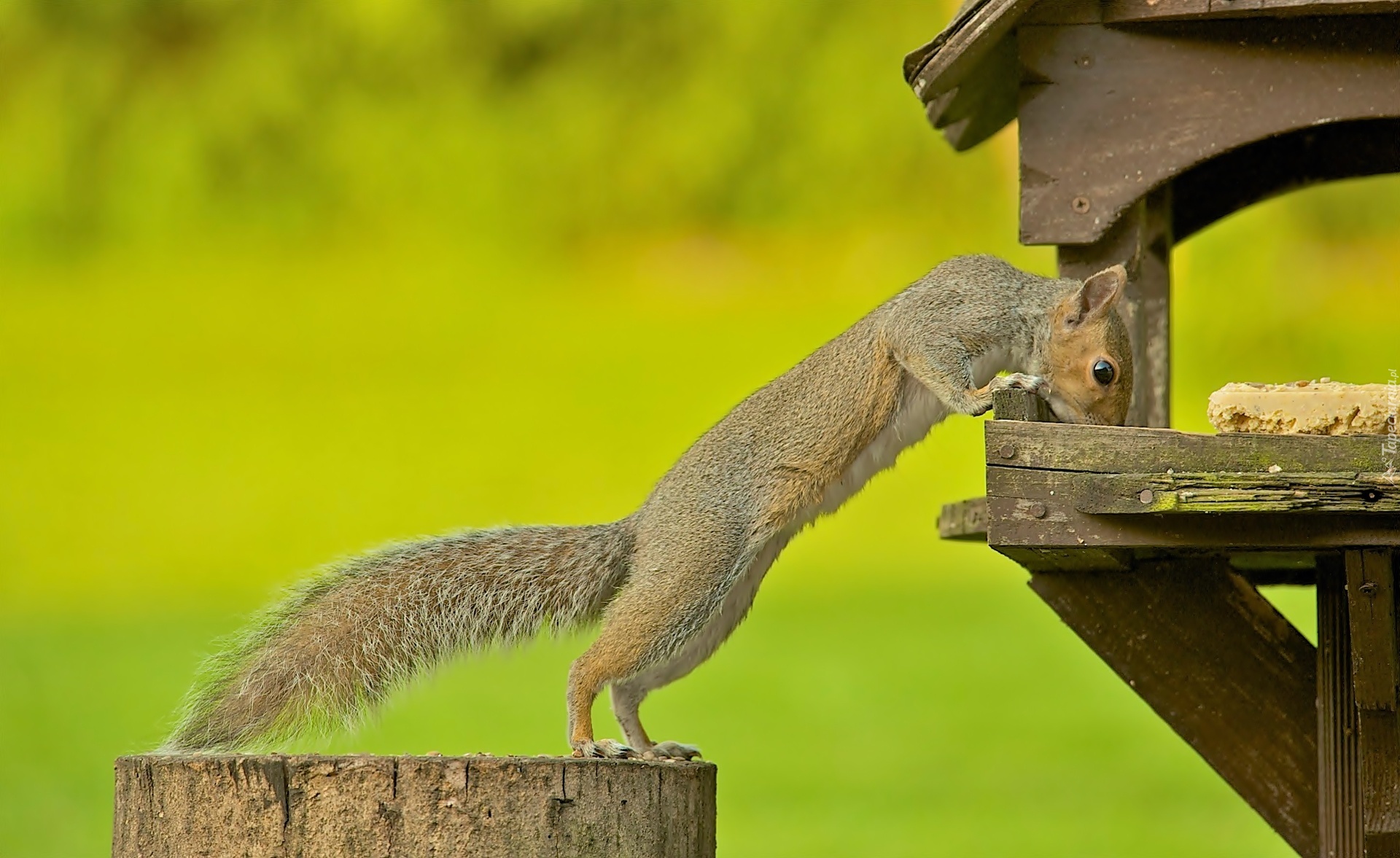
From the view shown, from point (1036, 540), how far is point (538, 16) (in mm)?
4498

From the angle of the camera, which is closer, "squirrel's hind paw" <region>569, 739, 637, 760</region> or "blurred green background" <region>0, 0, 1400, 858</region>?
"squirrel's hind paw" <region>569, 739, 637, 760</region>

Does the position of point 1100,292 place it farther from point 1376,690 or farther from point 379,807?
point 379,807

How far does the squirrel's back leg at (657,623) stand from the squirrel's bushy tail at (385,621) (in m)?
0.08

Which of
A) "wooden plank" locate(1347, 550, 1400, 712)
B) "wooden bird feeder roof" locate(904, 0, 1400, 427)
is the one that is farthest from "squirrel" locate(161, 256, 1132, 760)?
"wooden plank" locate(1347, 550, 1400, 712)

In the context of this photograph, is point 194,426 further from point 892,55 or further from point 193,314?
point 892,55

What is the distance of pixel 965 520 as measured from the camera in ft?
7.82

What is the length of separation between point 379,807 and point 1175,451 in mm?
872

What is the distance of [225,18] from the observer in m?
5.95

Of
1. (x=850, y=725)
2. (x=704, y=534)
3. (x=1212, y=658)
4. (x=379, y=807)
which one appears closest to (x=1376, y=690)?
(x=1212, y=658)

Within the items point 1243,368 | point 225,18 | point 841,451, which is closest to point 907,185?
point 1243,368

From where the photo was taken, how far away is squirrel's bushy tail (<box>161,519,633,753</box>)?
2.06m

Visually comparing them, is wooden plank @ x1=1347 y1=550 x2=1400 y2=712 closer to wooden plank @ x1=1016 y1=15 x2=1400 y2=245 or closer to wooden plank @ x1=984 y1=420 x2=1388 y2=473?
wooden plank @ x1=984 y1=420 x2=1388 y2=473

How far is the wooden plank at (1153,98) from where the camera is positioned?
2127mm

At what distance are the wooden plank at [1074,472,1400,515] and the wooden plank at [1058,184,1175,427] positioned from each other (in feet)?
1.94
